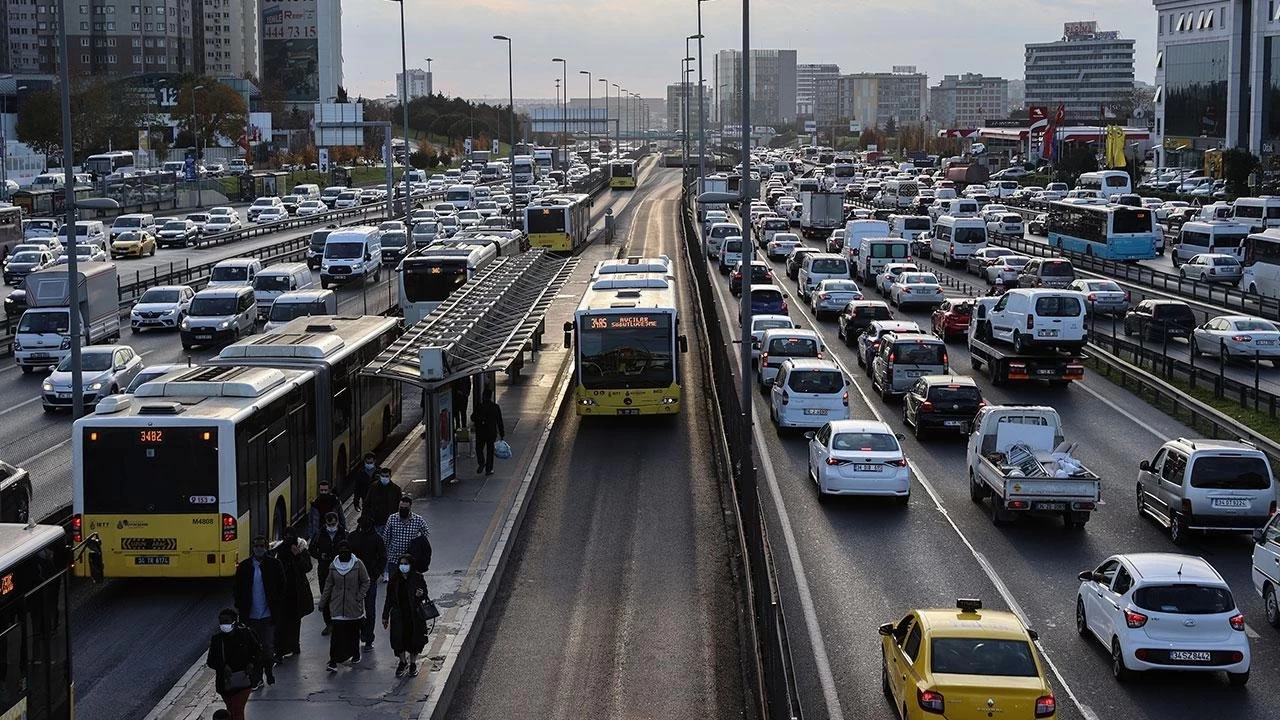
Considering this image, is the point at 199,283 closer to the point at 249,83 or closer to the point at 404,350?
the point at 404,350

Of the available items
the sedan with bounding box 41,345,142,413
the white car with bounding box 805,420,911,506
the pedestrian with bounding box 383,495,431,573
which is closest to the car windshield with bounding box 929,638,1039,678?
the pedestrian with bounding box 383,495,431,573

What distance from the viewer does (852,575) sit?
22.8m

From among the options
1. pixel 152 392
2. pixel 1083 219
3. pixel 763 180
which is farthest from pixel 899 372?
pixel 763 180

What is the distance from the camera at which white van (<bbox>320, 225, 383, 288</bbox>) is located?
212 feet

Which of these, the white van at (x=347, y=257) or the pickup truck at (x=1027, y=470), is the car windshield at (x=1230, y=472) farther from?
the white van at (x=347, y=257)

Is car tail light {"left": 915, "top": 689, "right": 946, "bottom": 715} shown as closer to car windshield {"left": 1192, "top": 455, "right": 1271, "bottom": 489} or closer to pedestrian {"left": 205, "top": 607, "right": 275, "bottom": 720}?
pedestrian {"left": 205, "top": 607, "right": 275, "bottom": 720}

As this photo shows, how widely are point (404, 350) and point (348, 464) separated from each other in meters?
2.22

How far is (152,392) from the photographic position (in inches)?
867

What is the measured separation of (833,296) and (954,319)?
6502 mm

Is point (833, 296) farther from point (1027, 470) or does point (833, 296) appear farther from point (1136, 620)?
point (1136, 620)

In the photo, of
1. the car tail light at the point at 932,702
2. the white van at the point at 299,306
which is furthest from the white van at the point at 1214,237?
the car tail light at the point at 932,702

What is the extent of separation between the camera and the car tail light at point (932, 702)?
14844mm

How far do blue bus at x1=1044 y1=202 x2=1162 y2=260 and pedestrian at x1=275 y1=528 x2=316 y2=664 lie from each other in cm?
5763

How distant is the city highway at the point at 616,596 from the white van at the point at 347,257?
32.4 m
